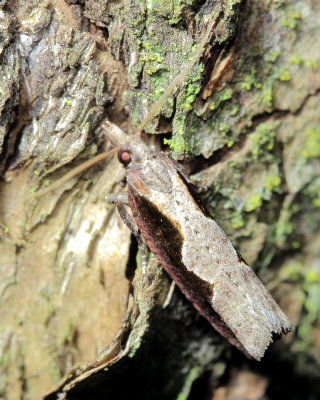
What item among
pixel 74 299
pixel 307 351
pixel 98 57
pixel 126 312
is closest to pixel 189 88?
pixel 98 57

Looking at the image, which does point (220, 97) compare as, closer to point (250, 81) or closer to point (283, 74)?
point (250, 81)

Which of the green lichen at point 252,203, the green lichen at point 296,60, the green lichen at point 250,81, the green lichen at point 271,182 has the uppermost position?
the green lichen at point 296,60

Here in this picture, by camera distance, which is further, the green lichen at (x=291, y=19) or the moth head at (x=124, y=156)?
the green lichen at (x=291, y=19)

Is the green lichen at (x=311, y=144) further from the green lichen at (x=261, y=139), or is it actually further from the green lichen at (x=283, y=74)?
the green lichen at (x=283, y=74)

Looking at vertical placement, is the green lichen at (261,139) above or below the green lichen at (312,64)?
below

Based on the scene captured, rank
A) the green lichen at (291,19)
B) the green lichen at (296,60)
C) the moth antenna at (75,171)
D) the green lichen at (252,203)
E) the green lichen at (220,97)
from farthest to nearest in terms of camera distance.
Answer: the green lichen at (252,203) → the green lichen at (296,60) → the green lichen at (291,19) → the green lichen at (220,97) → the moth antenna at (75,171)

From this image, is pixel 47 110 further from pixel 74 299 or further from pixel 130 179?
pixel 74 299

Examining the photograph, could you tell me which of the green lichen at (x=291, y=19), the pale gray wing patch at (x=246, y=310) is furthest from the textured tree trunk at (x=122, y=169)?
the pale gray wing patch at (x=246, y=310)

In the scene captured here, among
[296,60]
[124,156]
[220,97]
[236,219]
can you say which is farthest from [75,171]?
[296,60]
